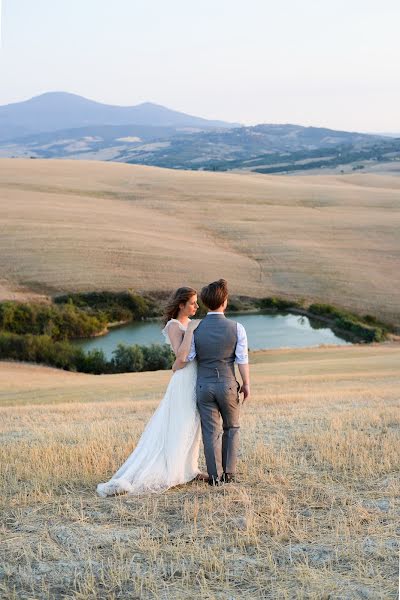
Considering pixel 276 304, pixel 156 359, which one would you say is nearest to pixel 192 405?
pixel 156 359

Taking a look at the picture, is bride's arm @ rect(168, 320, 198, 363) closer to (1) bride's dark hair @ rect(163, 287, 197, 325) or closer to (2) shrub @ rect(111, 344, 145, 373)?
(1) bride's dark hair @ rect(163, 287, 197, 325)

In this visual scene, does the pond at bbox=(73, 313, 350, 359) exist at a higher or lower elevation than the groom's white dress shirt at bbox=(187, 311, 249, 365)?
lower

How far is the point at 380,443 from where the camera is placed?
35.7 ft

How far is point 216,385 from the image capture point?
8500 mm

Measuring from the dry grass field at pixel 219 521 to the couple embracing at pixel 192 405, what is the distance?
0.27m

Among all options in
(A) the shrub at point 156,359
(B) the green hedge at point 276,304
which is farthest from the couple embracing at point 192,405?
(B) the green hedge at point 276,304

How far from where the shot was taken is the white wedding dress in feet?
28.2

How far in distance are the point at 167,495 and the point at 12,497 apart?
167cm

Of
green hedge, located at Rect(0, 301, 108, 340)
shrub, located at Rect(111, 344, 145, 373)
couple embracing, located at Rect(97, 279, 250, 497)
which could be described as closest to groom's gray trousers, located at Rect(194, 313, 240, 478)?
couple embracing, located at Rect(97, 279, 250, 497)

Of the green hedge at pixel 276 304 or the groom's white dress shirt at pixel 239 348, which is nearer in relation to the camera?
the groom's white dress shirt at pixel 239 348

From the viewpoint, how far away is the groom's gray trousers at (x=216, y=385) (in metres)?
8.48

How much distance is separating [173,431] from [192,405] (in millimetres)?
352

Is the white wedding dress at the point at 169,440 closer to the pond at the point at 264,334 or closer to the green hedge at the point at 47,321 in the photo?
the pond at the point at 264,334

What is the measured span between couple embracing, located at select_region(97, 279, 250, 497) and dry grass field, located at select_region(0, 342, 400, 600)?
0.27 m
